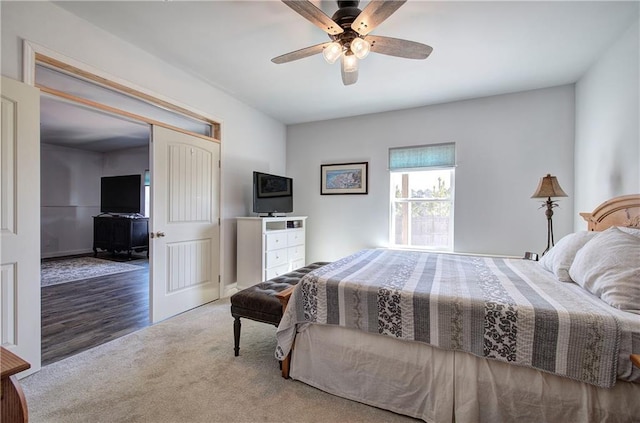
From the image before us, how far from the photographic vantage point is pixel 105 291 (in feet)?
12.5

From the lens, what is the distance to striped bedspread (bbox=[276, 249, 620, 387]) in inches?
47.2

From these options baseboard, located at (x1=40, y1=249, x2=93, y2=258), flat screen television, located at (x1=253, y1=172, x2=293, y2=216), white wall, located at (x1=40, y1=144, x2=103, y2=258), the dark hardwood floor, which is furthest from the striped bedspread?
white wall, located at (x1=40, y1=144, x2=103, y2=258)

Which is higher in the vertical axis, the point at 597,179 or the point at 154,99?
the point at 154,99

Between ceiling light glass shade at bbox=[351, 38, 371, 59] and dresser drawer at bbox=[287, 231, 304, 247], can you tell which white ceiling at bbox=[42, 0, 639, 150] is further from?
dresser drawer at bbox=[287, 231, 304, 247]

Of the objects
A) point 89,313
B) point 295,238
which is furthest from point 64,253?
point 295,238

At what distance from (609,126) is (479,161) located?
4.04 feet

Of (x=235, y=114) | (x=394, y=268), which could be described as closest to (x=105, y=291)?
(x=235, y=114)

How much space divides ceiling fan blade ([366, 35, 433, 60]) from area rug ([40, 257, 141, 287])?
533 cm

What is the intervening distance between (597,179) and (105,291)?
6.03 meters

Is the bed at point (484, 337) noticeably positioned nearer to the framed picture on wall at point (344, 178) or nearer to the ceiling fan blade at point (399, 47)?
the ceiling fan blade at point (399, 47)

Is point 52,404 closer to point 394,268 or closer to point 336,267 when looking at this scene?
point 336,267

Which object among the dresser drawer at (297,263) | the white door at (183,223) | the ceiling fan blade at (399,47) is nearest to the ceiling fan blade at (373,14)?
the ceiling fan blade at (399,47)

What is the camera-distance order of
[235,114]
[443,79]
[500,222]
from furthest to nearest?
[235,114], [500,222], [443,79]

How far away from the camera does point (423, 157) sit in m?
3.86
